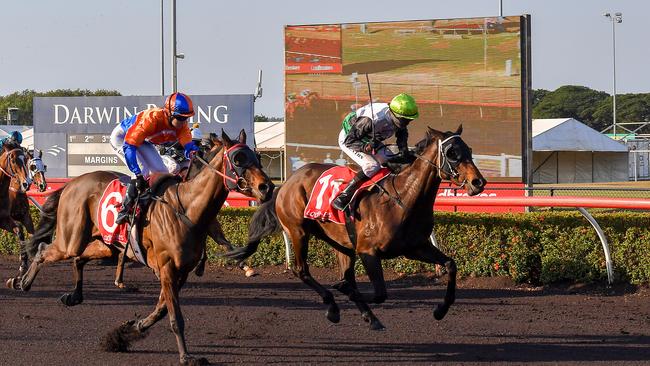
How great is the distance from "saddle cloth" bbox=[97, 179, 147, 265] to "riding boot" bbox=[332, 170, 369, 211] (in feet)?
5.21

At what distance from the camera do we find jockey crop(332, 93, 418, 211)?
733 centimetres

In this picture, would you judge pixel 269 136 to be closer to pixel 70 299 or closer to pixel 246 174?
pixel 70 299

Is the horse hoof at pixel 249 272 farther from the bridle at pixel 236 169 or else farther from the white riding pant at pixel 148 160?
the bridle at pixel 236 169

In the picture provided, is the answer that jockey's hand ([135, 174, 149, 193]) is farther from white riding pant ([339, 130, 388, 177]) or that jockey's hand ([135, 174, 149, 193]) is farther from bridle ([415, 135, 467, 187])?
bridle ([415, 135, 467, 187])

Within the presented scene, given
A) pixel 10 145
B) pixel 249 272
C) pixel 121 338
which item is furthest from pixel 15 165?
pixel 121 338

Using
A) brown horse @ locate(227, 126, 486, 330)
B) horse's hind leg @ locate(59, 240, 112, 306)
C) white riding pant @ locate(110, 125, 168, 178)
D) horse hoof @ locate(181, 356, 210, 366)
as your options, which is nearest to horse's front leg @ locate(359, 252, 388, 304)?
brown horse @ locate(227, 126, 486, 330)

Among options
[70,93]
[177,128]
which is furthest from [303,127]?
[70,93]

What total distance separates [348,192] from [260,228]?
1618 millimetres

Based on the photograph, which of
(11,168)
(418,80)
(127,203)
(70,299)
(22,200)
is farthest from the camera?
(418,80)

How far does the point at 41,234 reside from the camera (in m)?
8.23

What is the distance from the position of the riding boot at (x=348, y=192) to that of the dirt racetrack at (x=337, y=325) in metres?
0.98

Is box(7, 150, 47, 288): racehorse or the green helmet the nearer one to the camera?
the green helmet

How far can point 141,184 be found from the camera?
6707 mm

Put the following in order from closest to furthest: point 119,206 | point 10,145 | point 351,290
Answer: point 119,206 → point 351,290 → point 10,145
